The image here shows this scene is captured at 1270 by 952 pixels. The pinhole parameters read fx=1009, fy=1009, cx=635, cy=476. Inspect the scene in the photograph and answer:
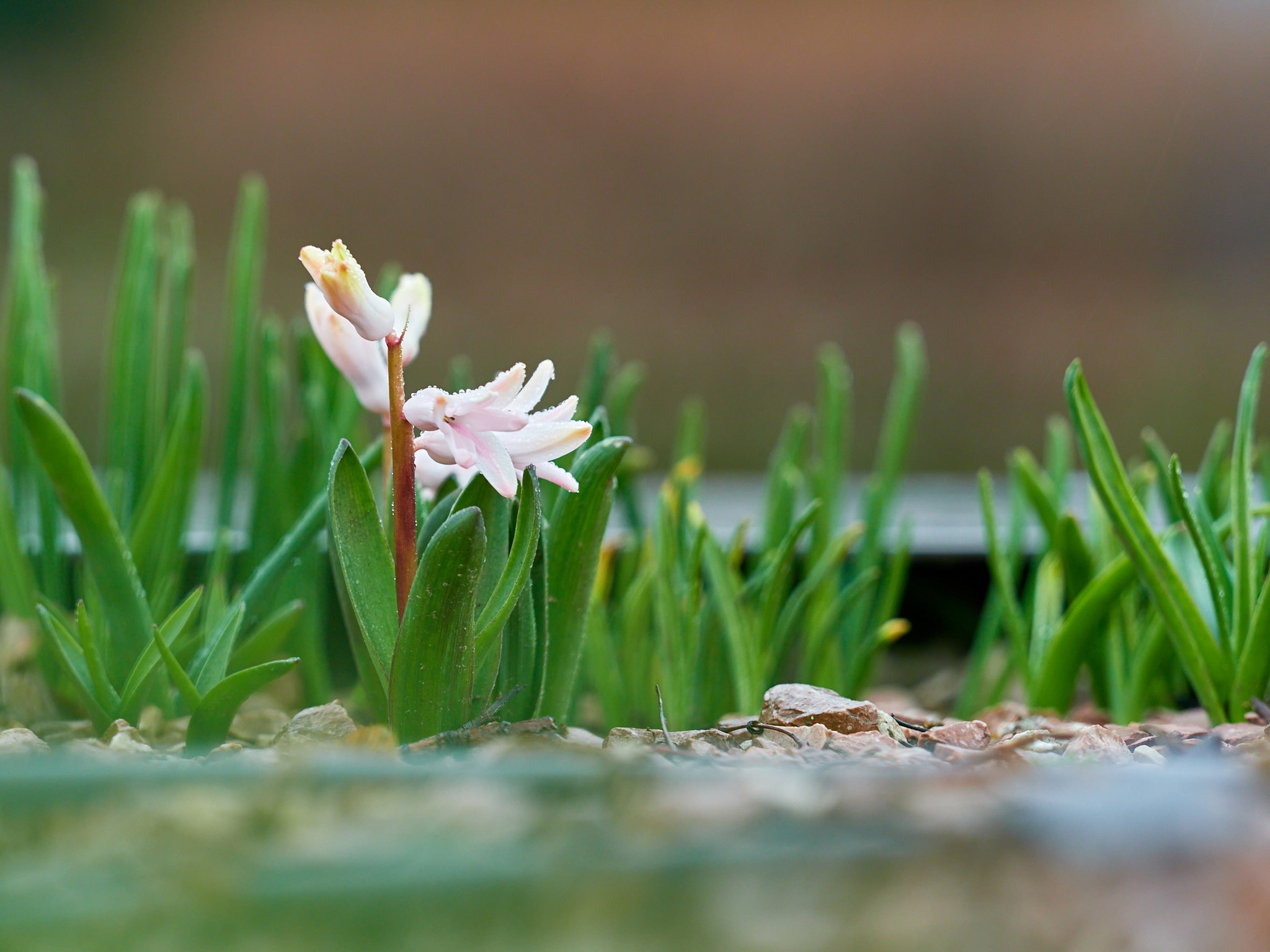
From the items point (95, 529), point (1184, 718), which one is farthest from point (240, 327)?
point (1184, 718)

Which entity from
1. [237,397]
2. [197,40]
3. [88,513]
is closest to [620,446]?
[88,513]

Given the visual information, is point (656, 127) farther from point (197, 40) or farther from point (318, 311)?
point (318, 311)

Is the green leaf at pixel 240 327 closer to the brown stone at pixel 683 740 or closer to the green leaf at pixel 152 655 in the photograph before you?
the green leaf at pixel 152 655

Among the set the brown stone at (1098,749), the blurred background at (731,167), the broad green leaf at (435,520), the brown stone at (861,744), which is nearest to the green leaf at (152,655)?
the broad green leaf at (435,520)

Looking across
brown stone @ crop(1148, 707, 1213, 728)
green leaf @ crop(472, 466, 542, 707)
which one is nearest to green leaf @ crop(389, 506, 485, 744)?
green leaf @ crop(472, 466, 542, 707)

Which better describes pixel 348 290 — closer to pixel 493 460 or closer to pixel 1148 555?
pixel 493 460

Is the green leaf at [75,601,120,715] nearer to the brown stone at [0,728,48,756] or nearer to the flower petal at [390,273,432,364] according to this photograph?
the brown stone at [0,728,48,756]
